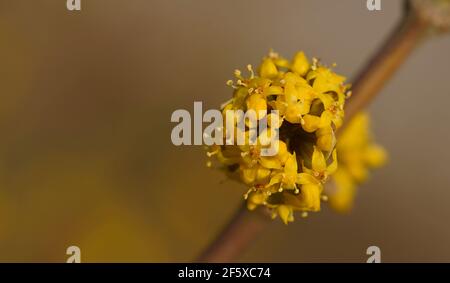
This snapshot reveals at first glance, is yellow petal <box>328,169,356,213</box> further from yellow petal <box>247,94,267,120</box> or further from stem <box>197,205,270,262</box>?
yellow petal <box>247,94,267,120</box>

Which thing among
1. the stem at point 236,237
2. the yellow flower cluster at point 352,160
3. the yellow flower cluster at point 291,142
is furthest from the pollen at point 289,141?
the yellow flower cluster at point 352,160

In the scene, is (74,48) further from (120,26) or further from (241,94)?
(241,94)

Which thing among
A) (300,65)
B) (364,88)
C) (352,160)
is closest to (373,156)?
(352,160)

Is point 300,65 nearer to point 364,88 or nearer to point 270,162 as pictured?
point 364,88

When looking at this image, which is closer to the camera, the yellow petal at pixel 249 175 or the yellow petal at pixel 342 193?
the yellow petal at pixel 249 175

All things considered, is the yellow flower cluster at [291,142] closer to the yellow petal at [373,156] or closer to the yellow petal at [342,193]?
the yellow petal at [342,193]

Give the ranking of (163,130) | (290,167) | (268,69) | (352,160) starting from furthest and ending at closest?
(163,130), (352,160), (268,69), (290,167)
